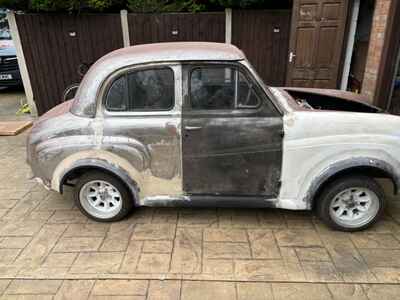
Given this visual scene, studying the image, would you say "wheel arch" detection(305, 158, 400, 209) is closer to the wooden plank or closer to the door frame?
the door frame

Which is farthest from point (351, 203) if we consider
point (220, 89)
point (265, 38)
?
point (265, 38)

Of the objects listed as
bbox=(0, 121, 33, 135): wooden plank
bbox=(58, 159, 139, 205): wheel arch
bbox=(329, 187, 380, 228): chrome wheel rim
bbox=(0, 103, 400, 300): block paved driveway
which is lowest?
bbox=(0, 103, 400, 300): block paved driveway

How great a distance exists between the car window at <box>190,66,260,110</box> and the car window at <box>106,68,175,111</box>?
0.24 metres

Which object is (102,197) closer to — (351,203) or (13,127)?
(351,203)

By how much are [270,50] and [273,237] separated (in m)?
4.82

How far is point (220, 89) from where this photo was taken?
312 centimetres

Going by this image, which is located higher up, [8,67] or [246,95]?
[246,95]

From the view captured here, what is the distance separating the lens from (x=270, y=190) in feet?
10.8

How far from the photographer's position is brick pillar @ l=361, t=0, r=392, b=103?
498cm

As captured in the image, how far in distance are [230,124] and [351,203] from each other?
1487 mm

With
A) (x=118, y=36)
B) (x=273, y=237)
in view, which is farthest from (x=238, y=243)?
(x=118, y=36)

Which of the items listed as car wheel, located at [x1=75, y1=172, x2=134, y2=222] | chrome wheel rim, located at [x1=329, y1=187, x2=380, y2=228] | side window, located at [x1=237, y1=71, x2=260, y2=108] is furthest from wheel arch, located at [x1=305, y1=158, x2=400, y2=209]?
car wheel, located at [x1=75, y1=172, x2=134, y2=222]

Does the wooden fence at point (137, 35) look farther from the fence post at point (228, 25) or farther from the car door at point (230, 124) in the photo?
the car door at point (230, 124)

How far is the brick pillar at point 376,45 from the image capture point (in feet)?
16.3
